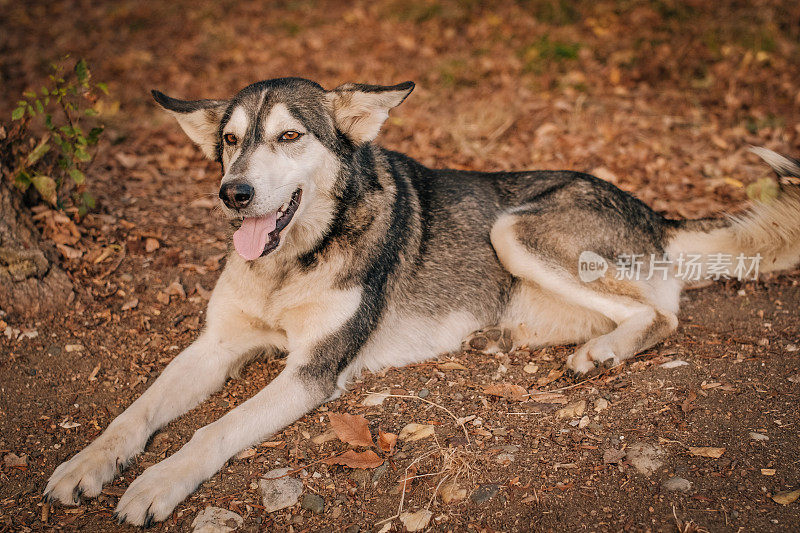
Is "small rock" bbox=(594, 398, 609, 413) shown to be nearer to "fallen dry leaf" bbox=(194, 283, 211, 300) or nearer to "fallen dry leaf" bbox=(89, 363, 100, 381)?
"fallen dry leaf" bbox=(194, 283, 211, 300)

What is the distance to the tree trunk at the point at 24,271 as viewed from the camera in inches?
191

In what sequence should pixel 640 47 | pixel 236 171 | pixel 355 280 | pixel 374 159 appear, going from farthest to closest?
pixel 640 47 → pixel 374 159 → pixel 355 280 → pixel 236 171

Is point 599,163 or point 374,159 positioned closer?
point 374,159

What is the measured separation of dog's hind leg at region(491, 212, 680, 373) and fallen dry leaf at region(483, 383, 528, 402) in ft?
2.68

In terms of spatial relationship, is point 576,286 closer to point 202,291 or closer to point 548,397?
point 548,397

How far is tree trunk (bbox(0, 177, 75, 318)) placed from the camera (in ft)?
15.9

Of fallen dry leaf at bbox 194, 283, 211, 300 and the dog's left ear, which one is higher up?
the dog's left ear

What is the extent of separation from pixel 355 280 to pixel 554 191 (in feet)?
6.27

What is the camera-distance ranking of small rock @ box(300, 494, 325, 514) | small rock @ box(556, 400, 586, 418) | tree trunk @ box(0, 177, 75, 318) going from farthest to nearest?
1. tree trunk @ box(0, 177, 75, 318)
2. small rock @ box(556, 400, 586, 418)
3. small rock @ box(300, 494, 325, 514)

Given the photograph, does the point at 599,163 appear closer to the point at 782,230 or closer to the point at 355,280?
the point at 782,230

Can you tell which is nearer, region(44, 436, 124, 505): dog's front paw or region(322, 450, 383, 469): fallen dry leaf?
region(44, 436, 124, 505): dog's front paw

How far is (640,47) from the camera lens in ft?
35.8

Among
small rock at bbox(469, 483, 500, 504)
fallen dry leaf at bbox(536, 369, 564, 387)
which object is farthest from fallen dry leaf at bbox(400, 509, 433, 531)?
fallen dry leaf at bbox(536, 369, 564, 387)

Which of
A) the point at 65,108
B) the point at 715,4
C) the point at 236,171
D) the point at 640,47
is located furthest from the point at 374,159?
the point at 715,4
